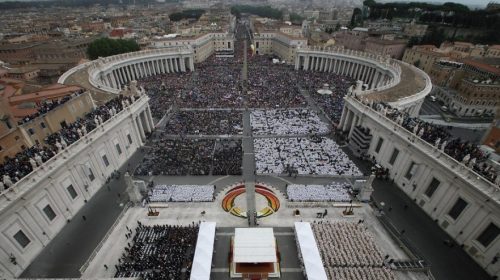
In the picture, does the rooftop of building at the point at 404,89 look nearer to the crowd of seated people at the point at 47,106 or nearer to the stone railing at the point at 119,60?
the crowd of seated people at the point at 47,106

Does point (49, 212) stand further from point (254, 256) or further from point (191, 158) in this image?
point (254, 256)

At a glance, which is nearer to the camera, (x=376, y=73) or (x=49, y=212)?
(x=49, y=212)

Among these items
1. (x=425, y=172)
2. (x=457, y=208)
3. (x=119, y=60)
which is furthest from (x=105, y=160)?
(x=119, y=60)

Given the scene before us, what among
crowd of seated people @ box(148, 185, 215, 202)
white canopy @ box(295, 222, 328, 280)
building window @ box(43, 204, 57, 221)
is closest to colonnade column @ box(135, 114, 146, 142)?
crowd of seated people @ box(148, 185, 215, 202)

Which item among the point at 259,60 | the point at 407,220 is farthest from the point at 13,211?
the point at 259,60

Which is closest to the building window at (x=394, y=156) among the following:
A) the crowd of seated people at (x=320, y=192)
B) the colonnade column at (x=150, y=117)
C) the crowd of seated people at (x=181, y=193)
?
the crowd of seated people at (x=320, y=192)
